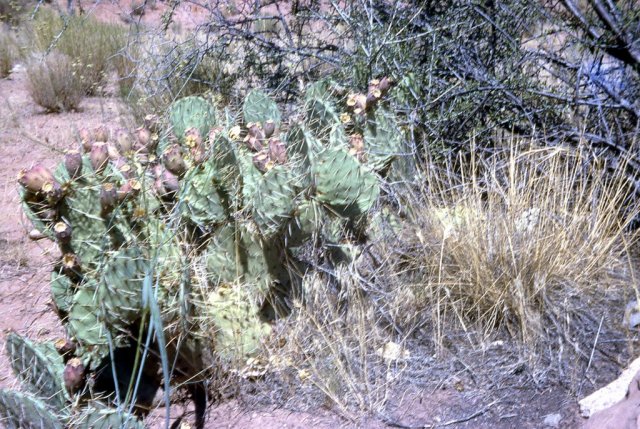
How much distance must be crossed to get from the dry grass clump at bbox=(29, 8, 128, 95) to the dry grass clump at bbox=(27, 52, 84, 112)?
173 mm

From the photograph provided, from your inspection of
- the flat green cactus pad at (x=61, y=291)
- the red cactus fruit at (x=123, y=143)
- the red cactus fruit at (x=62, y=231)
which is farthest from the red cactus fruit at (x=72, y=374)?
the red cactus fruit at (x=123, y=143)

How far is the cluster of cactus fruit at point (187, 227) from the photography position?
2838mm

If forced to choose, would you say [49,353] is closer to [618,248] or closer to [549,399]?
[549,399]

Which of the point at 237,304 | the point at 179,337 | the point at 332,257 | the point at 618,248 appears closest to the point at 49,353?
the point at 179,337

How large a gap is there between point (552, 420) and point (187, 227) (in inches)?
75.4

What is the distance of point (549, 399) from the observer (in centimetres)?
320

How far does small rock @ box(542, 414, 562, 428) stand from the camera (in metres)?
3.06

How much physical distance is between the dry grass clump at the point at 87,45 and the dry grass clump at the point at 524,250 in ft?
18.0

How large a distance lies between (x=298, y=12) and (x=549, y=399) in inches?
151

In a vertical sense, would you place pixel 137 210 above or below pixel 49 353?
above

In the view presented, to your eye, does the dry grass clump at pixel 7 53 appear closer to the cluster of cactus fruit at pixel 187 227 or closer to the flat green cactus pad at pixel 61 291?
the cluster of cactus fruit at pixel 187 227

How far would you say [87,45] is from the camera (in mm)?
8859

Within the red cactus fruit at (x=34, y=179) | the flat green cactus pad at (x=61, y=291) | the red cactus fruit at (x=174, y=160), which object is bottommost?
the flat green cactus pad at (x=61, y=291)

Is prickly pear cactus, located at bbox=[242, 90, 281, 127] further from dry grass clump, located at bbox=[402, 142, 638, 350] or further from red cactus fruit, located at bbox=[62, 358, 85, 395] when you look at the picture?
red cactus fruit, located at bbox=[62, 358, 85, 395]
